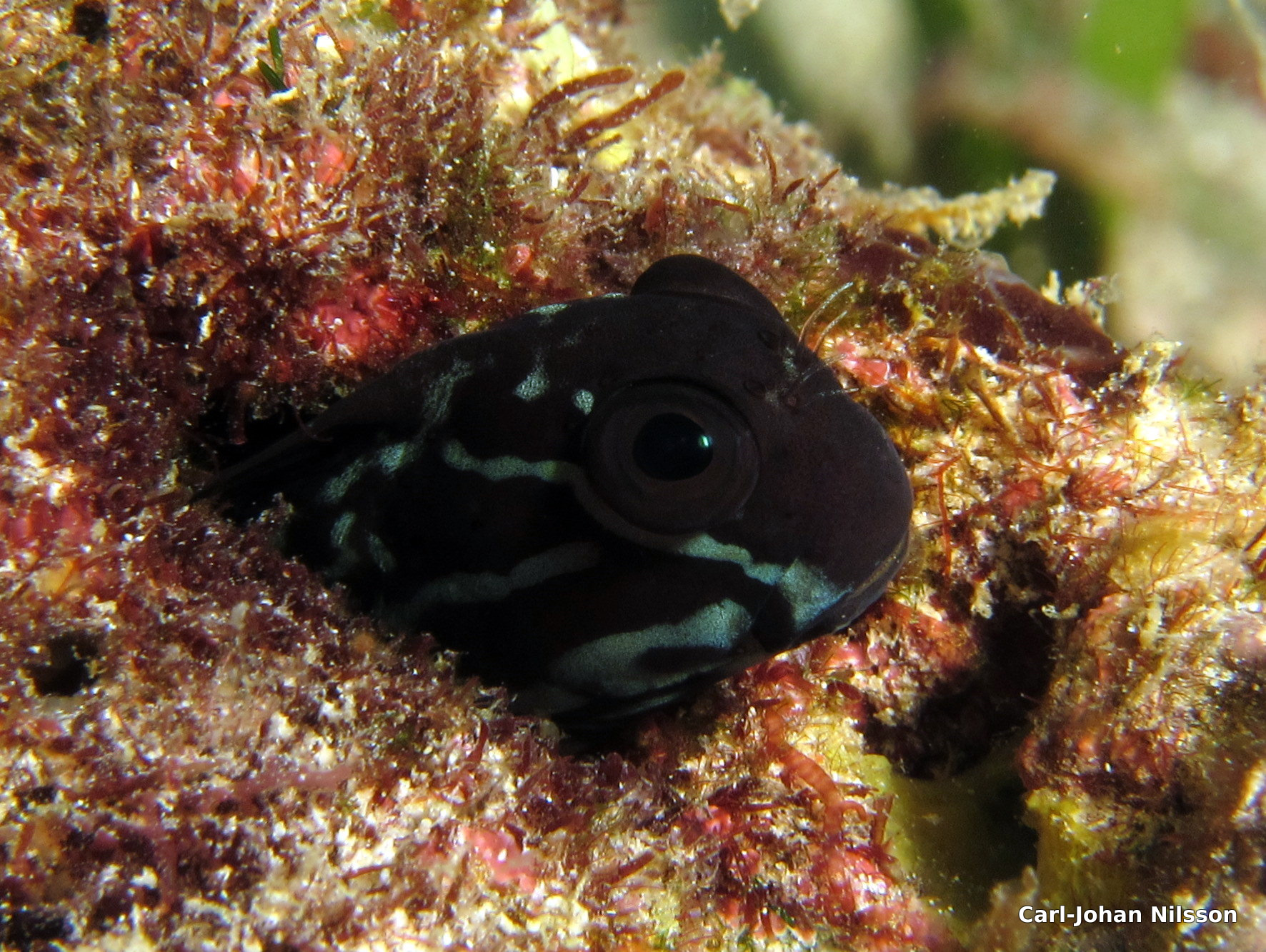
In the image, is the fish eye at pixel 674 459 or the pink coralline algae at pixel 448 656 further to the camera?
the fish eye at pixel 674 459

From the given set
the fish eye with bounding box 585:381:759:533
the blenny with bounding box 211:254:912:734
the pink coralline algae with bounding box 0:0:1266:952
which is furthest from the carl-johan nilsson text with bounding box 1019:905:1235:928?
the fish eye with bounding box 585:381:759:533

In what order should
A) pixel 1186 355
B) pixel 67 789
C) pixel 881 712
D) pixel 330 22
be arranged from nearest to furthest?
pixel 67 789
pixel 330 22
pixel 881 712
pixel 1186 355

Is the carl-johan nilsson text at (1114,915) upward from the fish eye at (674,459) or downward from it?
downward

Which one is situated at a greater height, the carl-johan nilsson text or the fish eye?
the fish eye

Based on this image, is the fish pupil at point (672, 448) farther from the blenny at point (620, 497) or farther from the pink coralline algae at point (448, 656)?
the pink coralline algae at point (448, 656)

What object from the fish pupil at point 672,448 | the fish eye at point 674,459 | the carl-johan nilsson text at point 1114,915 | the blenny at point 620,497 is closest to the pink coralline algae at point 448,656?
the carl-johan nilsson text at point 1114,915

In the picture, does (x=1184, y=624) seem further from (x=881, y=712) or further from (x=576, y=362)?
(x=576, y=362)

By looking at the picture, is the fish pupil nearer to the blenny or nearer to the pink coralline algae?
the blenny

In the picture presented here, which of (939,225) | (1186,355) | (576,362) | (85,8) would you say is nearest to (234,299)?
(85,8)

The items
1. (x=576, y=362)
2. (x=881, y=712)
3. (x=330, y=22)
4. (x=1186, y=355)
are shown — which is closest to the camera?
(x=576, y=362)
